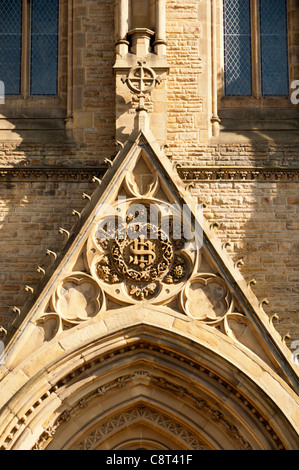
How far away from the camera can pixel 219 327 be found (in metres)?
18.8

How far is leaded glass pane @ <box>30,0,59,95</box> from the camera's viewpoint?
2169 centimetres

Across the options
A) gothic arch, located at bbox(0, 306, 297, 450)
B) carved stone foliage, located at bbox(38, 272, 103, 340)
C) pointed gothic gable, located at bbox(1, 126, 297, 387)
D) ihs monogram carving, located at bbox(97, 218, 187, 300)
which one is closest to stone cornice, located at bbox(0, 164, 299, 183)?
pointed gothic gable, located at bbox(1, 126, 297, 387)

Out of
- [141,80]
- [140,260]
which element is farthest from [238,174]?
[140,260]

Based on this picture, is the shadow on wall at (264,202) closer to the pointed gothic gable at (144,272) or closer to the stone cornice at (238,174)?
the stone cornice at (238,174)

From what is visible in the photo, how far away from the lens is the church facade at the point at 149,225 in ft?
61.1

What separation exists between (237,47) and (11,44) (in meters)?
3.69

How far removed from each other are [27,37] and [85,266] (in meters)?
4.74

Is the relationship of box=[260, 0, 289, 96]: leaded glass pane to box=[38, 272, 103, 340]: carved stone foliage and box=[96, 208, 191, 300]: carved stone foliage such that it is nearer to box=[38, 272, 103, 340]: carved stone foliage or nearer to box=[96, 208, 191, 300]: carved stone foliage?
box=[96, 208, 191, 300]: carved stone foliage

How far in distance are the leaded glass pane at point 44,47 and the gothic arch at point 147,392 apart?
4.76m

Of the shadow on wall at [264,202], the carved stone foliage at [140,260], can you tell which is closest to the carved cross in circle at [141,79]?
the shadow on wall at [264,202]

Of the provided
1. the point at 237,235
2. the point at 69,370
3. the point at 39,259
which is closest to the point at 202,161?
the point at 237,235

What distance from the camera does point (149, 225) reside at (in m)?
19.2
